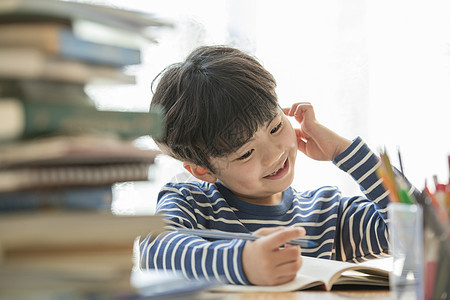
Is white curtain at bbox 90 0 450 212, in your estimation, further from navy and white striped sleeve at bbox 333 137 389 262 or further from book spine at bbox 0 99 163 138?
book spine at bbox 0 99 163 138

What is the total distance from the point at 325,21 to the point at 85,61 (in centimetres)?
121

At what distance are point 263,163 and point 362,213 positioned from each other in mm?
229

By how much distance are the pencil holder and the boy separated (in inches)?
18.9

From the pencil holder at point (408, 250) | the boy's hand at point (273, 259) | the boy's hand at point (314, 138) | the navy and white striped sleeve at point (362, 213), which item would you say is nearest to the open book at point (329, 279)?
the boy's hand at point (273, 259)

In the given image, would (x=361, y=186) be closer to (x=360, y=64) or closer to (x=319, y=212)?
(x=319, y=212)

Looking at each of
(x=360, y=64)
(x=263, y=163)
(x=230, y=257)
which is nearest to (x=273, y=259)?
(x=230, y=257)

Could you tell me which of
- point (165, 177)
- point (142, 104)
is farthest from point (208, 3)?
point (165, 177)

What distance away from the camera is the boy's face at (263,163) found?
1.06 m

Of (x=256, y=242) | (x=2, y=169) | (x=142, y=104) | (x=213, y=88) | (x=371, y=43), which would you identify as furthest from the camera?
(x=371, y=43)

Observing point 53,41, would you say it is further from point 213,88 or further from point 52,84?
point 213,88

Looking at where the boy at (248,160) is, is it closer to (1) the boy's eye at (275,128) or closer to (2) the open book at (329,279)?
(1) the boy's eye at (275,128)

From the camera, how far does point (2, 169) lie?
1.40 ft

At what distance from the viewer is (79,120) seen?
0.45 meters

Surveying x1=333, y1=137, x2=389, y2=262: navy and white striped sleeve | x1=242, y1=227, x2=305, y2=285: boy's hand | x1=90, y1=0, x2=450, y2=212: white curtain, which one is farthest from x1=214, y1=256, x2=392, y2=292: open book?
x1=90, y1=0, x2=450, y2=212: white curtain
